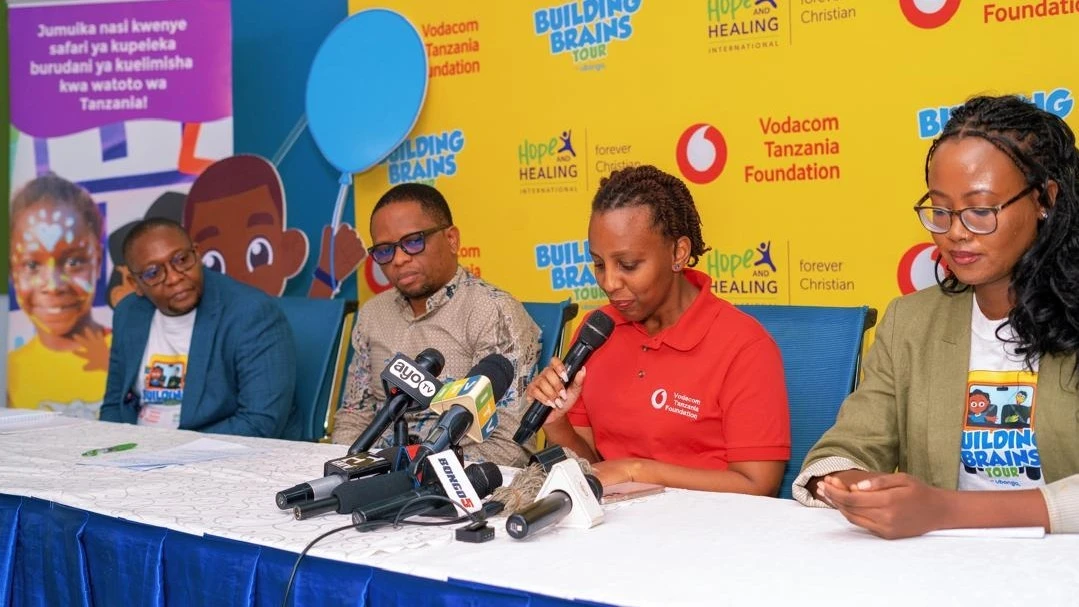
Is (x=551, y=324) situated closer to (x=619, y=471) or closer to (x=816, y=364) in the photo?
(x=816, y=364)

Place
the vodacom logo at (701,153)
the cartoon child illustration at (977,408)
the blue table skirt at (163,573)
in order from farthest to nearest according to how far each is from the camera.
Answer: the vodacom logo at (701,153), the cartoon child illustration at (977,408), the blue table skirt at (163,573)

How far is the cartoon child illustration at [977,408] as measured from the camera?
6.82 ft

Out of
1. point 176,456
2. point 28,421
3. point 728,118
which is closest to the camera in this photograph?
point 176,456

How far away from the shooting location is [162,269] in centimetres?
357

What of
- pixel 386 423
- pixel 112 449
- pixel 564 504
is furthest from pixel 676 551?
pixel 112 449

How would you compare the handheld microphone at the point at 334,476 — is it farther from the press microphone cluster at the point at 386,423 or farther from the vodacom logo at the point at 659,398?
the vodacom logo at the point at 659,398

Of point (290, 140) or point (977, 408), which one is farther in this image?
point (290, 140)

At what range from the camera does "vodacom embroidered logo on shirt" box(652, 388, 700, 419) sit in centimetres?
250

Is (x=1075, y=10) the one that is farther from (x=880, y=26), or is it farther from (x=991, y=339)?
(x=991, y=339)

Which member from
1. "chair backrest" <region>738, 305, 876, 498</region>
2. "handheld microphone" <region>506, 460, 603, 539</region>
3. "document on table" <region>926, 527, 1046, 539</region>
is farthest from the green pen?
"document on table" <region>926, 527, 1046, 539</region>

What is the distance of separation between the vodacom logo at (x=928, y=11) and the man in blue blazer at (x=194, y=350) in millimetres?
2231

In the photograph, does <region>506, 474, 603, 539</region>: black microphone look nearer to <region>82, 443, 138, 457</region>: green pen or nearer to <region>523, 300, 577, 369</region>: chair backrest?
<region>82, 443, 138, 457</region>: green pen

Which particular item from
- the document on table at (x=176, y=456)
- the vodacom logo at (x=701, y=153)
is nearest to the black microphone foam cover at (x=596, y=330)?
the document on table at (x=176, y=456)

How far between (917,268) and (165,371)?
244 cm
